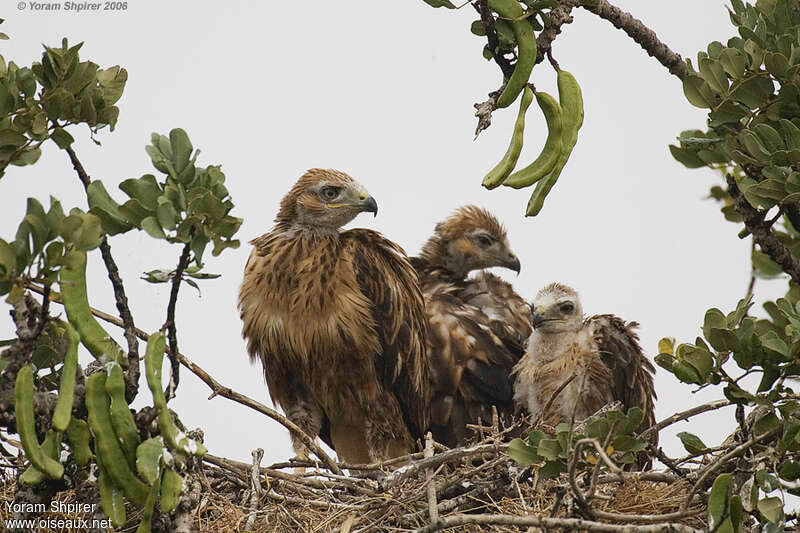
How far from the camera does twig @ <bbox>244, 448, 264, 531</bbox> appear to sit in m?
3.42

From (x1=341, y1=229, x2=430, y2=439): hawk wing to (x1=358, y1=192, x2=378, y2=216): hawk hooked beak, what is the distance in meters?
0.18

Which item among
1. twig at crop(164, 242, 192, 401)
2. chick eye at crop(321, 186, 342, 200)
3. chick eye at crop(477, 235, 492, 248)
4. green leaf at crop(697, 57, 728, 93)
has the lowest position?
twig at crop(164, 242, 192, 401)

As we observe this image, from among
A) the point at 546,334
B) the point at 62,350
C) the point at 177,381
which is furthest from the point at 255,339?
the point at 177,381

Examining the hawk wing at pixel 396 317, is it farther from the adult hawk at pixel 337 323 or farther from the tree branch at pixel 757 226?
the tree branch at pixel 757 226

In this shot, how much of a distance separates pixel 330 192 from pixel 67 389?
2864 millimetres

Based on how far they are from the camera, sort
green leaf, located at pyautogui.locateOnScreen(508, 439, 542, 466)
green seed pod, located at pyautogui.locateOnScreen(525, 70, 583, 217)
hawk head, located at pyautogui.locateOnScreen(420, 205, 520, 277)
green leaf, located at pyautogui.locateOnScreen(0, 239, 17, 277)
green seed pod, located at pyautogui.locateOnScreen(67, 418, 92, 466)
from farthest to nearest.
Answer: hawk head, located at pyautogui.locateOnScreen(420, 205, 520, 277), green leaf, located at pyautogui.locateOnScreen(508, 439, 542, 466), green seed pod, located at pyautogui.locateOnScreen(525, 70, 583, 217), green seed pod, located at pyautogui.locateOnScreen(67, 418, 92, 466), green leaf, located at pyautogui.locateOnScreen(0, 239, 17, 277)

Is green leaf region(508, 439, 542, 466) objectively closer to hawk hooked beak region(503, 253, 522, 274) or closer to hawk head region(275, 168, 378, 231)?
hawk head region(275, 168, 378, 231)

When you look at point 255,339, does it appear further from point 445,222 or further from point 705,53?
point 705,53

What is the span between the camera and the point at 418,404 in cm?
498

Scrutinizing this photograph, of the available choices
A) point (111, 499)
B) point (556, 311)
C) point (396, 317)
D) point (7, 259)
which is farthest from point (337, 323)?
point (7, 259)

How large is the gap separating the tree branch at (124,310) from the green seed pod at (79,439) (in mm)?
126

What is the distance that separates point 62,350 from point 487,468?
66.5 inches

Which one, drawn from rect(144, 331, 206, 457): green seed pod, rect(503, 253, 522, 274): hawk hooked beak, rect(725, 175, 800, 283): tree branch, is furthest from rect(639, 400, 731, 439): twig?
rect(503, 253, 522, 274): hawk hooked beak

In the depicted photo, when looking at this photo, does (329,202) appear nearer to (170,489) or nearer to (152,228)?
(152,228)
